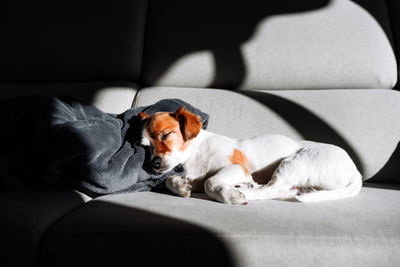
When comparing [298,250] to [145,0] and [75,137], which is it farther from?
[145,0]

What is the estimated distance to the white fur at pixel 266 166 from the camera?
1260 mm

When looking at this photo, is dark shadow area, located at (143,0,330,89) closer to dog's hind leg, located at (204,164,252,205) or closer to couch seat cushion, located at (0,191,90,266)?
dog's hind leg, located at (204,164,252,205)

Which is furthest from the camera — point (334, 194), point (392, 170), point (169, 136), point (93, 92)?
point (93, 92)

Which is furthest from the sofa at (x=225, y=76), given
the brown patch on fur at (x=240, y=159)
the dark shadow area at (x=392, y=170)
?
the brown patch on fur at (x=240, y=159)

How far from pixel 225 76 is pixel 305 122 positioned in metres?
0.59

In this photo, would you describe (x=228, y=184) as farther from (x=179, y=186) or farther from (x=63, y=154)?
(x=63, y=154)

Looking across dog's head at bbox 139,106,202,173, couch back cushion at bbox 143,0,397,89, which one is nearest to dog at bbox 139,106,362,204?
dog's head at bbox 139,106,202,173

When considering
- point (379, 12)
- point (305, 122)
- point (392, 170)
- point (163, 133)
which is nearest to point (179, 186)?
point (163, 133)

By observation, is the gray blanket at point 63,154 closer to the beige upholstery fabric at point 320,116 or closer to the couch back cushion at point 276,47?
the beige upholstery fabric at point 320,116

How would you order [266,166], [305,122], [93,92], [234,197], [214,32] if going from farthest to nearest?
[214,32] → [93,92] → [305,122] → [266,166] → [234,197]

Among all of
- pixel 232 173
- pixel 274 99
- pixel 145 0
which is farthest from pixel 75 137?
pixel 145 0

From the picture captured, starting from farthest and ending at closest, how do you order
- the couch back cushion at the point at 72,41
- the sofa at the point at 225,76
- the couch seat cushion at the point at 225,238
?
the couch back cushion at the point at 72,41
the sofa at the point at 225,76
the couch seat cushion at the point at 225,238

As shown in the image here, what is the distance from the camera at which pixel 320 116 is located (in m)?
1.76

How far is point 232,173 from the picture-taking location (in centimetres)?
129
